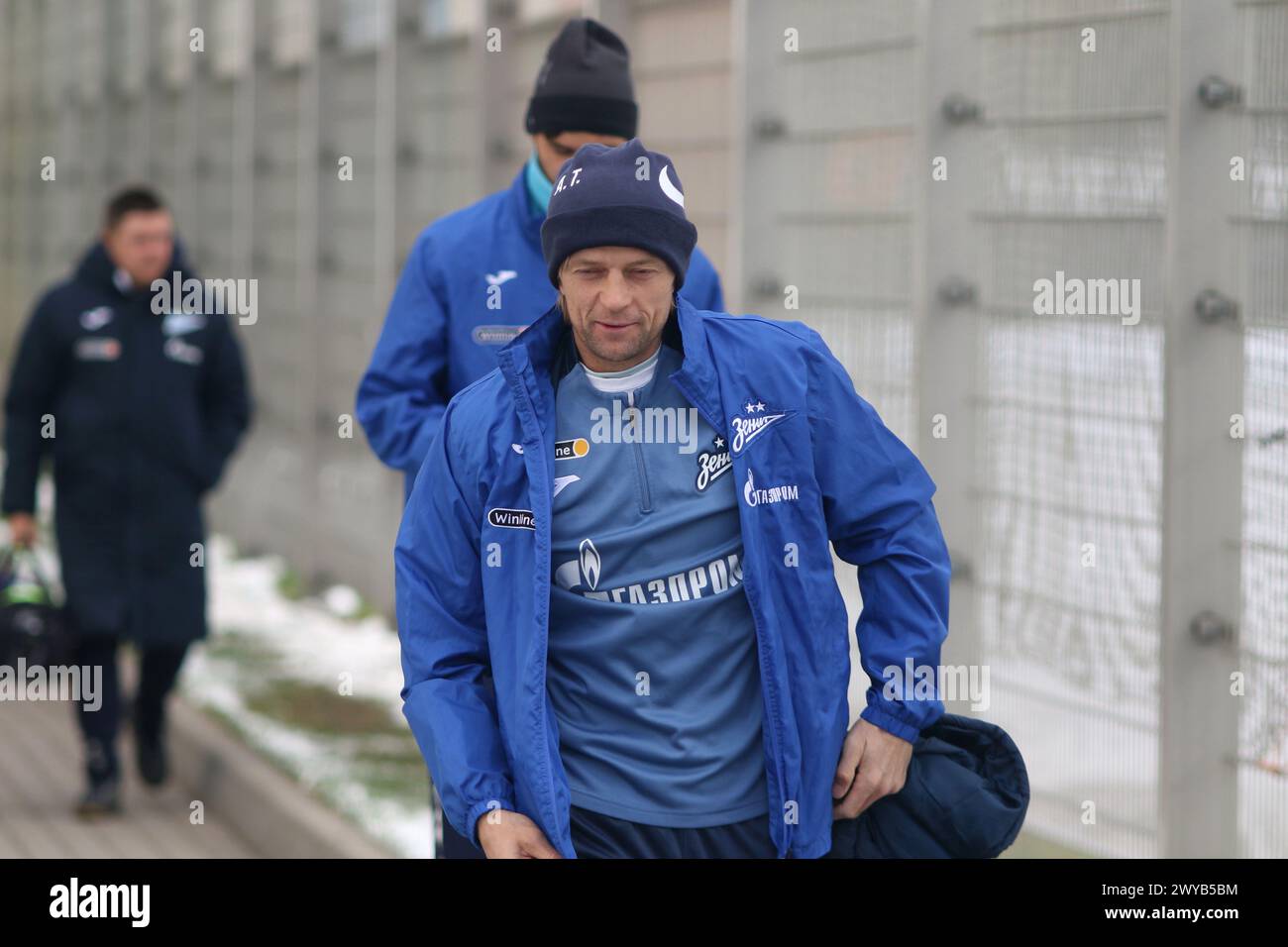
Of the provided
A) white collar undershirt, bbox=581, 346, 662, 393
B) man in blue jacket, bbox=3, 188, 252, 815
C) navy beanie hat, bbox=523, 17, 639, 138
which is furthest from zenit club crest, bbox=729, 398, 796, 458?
man in blue jacket, bbox=3, 188, 252, 815

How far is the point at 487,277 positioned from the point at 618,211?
65.2 inches

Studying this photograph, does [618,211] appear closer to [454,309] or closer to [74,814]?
[454,309]

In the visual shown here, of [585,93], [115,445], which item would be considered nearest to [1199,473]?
[585,93]

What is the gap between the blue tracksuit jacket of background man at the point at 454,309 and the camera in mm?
5027

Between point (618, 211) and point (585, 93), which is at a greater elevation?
point (585, 93)

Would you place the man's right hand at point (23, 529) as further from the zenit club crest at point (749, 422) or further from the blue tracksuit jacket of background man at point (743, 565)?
the zenit club crest at point (749, 422)

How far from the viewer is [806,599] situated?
340 cm

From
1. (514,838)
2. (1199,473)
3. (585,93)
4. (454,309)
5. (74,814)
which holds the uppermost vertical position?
(585,93)

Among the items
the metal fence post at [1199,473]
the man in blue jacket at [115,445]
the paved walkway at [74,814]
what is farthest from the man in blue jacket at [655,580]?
the man in blue jacket at [115,445]

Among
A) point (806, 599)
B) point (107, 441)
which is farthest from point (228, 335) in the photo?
point (806, 599)

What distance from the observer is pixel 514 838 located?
3.39 metres

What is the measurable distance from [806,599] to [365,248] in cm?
1031

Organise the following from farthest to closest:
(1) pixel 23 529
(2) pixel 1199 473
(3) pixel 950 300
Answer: (1) pixel 23 529, (3) pixel 950 300, (2) pixel 1199 473

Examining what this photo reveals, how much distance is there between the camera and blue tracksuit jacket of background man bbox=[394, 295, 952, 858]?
3.39m
